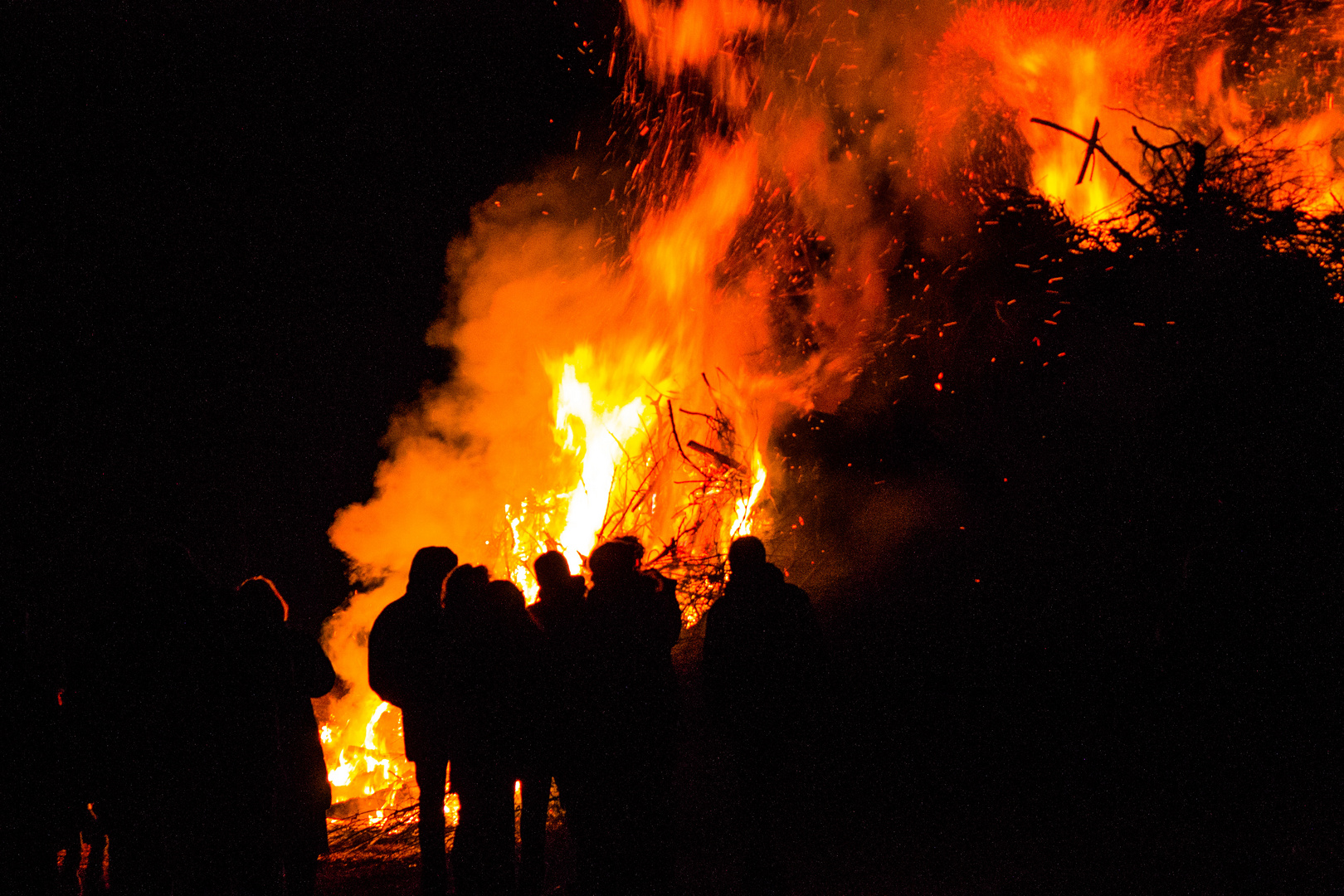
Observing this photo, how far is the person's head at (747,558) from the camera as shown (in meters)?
3.62

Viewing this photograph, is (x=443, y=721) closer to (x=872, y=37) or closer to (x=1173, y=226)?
(x=1173, y=226)

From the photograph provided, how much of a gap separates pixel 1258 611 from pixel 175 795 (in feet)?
21.6

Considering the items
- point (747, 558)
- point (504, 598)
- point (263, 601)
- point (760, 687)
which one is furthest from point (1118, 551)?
point (263, 601)

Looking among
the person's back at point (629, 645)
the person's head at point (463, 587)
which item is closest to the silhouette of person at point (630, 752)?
the person's back at point (629, 645)

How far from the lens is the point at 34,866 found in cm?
294

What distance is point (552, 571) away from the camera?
3.61 m

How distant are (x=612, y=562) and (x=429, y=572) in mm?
1083

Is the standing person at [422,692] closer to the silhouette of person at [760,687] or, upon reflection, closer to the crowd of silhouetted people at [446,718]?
the crowd of silhouetted people at [446,718]

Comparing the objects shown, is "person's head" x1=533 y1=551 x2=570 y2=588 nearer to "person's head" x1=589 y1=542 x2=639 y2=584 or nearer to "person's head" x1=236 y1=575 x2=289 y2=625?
"person's head" x1=589 y1=542 x2=639 y2=584

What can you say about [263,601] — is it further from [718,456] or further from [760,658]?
[718,456]

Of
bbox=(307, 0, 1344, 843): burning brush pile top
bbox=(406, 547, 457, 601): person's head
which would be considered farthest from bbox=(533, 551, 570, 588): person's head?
bbox=(307, 0, 1344, 843): burning brush pile top

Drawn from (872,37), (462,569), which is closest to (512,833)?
(462,569)

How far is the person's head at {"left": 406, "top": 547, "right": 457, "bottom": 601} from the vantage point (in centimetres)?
385

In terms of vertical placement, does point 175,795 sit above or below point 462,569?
below
